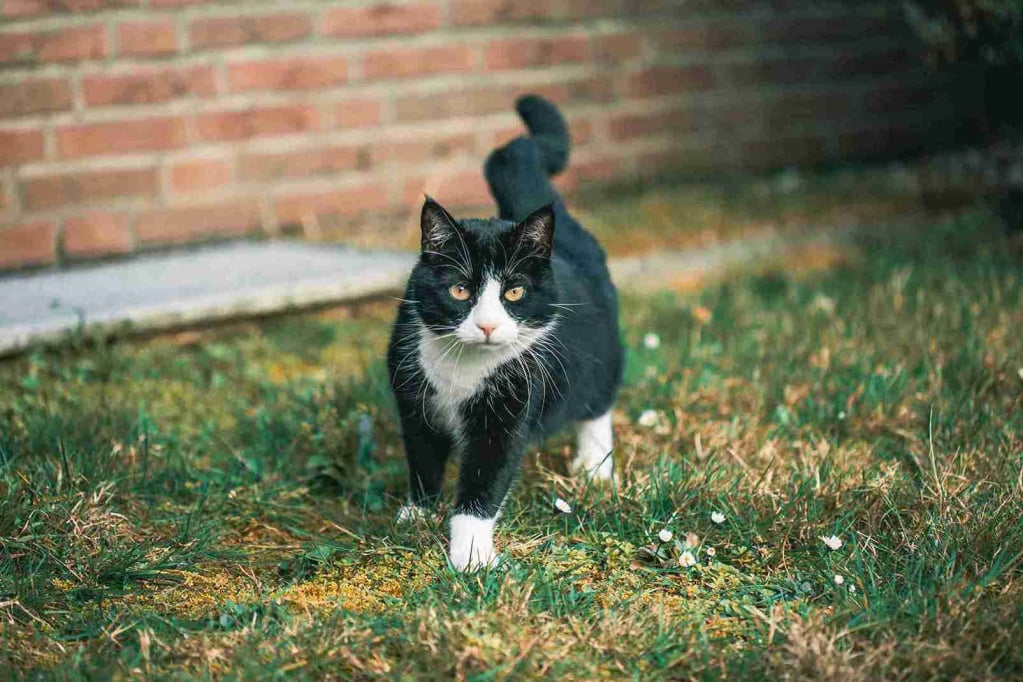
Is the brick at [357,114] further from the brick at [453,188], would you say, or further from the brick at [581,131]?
the brick at [581,131]

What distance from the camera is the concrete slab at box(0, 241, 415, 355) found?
3.28 meters

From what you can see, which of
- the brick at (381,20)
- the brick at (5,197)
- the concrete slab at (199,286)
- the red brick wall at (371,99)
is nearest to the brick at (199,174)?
the red brick wall at (371,99)

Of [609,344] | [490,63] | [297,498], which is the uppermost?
[490,63]

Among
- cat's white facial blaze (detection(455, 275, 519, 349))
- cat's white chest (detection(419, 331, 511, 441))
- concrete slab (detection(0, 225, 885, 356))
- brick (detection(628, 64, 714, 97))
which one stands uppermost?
brick (detection(628, 64, 714, 97))

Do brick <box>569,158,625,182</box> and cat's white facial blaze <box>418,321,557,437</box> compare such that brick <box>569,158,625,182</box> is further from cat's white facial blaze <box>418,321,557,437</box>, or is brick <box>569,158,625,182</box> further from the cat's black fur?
cat's white facial blaze <box>418,321,557,437</box>

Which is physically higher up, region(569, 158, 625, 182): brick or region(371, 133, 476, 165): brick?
region(371, 133, 476, 165): brick

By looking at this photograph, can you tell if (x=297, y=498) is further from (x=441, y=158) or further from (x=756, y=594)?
(x=441, y=158)

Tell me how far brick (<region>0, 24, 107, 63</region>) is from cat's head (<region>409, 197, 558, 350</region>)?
206 cm

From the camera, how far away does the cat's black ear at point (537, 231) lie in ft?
7.26

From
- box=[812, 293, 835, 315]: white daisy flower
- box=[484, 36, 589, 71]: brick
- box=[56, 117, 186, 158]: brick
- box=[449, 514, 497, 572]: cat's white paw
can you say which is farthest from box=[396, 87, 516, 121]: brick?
box=[449, 514, 497, 572]: cat's white paw

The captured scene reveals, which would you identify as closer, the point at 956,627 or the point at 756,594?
the point at 956,627

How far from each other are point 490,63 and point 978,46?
72.7 inches

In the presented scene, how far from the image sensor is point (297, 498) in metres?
2.59

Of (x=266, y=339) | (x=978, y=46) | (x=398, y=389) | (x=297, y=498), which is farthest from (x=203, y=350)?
(x=978, y=46)
